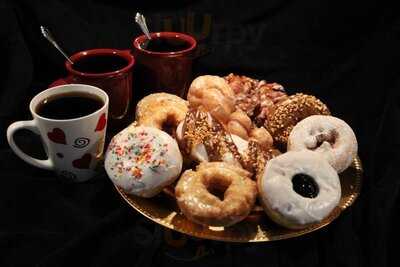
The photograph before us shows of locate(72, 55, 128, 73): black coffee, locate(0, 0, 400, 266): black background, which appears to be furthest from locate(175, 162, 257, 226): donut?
locate(72, 55, 128, 73): black coffee

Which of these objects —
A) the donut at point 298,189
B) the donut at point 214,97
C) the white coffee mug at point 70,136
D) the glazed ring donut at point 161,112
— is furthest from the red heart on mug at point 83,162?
the donut at point 298,189

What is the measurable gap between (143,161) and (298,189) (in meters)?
0.27

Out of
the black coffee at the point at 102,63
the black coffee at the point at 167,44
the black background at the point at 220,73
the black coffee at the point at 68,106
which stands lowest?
the black background at the point at 220,73

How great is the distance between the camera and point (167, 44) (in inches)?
42.1

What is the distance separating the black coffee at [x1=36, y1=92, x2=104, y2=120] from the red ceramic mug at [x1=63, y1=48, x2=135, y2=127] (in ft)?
0.18

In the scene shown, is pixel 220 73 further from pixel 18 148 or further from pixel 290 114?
pixel 18 148

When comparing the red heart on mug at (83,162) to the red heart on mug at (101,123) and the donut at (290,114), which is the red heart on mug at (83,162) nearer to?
the red heart on mug at (101,123)

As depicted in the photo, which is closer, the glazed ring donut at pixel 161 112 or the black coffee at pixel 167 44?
the glazed ring donut at pixel 161 112

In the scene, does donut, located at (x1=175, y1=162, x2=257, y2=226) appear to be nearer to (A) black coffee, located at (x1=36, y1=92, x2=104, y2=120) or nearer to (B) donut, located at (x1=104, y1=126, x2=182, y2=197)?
(B) donut, located at (x1=104, y1=126, x2=182, y2=197)

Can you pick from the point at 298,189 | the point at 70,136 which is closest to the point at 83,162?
the point at 70,136

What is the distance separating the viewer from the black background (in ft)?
2.61

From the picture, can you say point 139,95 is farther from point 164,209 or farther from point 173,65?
point 164,209

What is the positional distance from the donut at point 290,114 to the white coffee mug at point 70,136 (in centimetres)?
34

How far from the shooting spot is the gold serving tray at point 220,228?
2.31 feet
